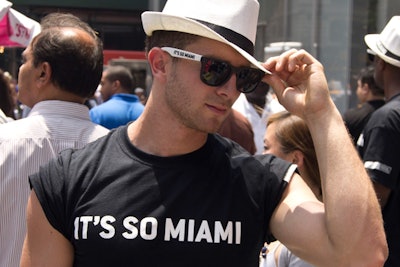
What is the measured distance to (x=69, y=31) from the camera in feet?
10.6

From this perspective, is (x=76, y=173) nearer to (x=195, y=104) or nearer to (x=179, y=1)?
(x=195, y=104)

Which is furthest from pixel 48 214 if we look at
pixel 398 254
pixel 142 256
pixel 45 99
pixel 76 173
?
pixel 398 254

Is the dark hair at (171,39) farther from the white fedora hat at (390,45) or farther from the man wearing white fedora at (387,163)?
the white fedora hat at (390,45)

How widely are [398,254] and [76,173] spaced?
2.28m

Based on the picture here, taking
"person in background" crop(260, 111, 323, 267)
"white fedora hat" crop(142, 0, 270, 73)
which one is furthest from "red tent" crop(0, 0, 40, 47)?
"white fedora hat" crop(142, 0, 270, 73)

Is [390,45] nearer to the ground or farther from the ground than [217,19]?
nearer to the ground

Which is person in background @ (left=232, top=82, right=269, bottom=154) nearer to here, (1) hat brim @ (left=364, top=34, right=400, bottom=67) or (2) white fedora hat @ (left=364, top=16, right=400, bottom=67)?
(1) hat brim @ (left=364, top=34, right=400, bottom=67)

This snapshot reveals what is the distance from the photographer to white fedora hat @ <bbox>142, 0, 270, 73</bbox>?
2090 millimetres

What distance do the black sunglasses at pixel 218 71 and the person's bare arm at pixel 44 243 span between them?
65cm

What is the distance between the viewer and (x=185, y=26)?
6.84 feet

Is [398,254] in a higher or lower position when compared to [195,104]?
lower

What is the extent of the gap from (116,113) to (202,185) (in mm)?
4665

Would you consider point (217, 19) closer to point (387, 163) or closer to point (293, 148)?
point (293, 148)

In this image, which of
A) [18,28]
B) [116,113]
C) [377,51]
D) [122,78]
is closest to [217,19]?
[377,51]
